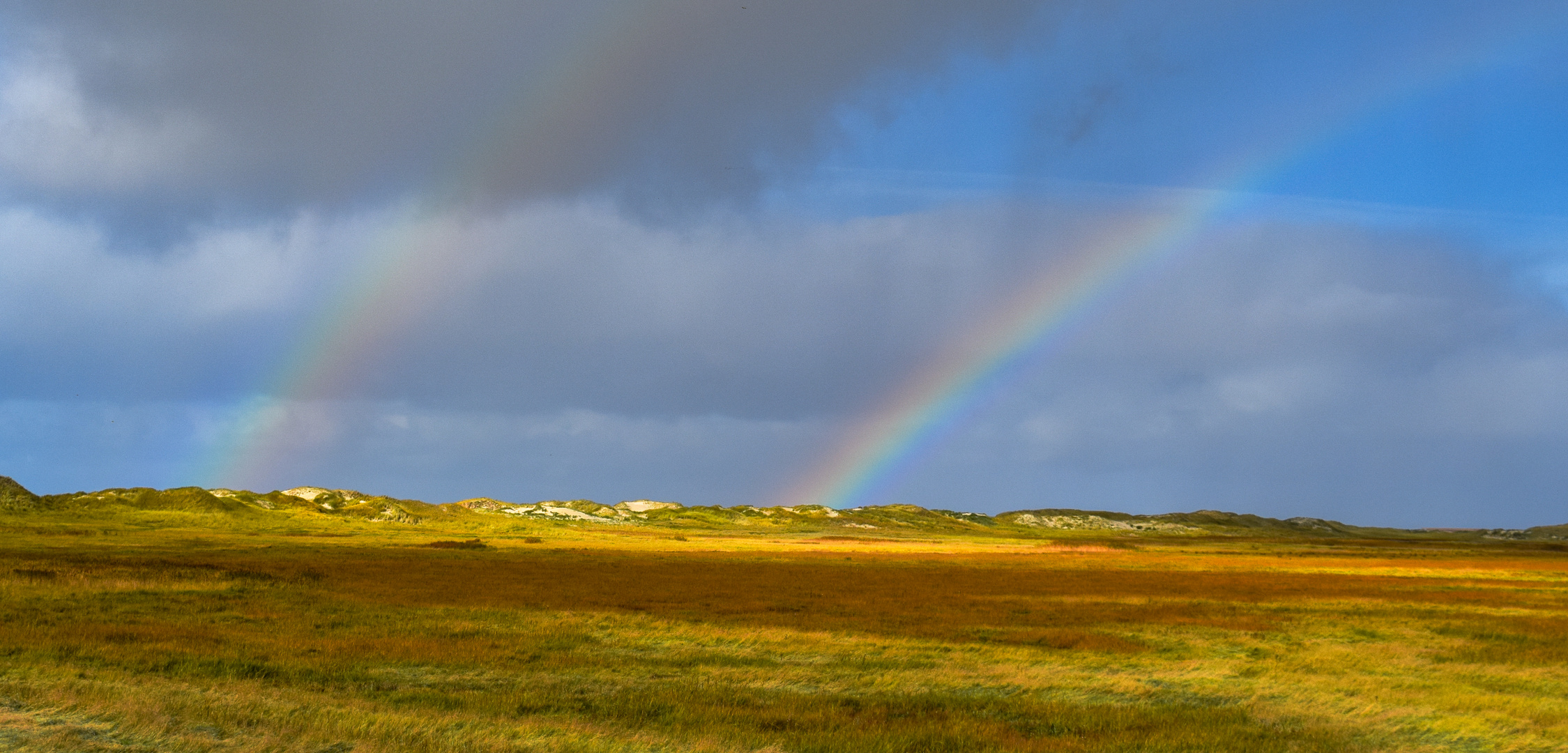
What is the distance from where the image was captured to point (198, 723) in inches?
572

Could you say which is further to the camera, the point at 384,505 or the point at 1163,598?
the point at 384,505

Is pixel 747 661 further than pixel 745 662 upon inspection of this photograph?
Yes

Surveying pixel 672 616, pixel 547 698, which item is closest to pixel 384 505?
pixel 672 616

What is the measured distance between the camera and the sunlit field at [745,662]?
50.6ft

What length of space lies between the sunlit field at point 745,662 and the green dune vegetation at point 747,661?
0.12m

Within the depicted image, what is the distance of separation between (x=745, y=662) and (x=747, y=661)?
22 centimetres

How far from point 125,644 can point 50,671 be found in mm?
4130

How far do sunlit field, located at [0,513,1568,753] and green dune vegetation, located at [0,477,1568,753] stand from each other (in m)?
0.12

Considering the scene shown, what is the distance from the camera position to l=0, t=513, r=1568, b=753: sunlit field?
15.4m

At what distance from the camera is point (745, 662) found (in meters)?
23.7

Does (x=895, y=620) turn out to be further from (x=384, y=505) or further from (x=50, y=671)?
(x=384, y=505)

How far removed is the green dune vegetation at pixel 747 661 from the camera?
607 inches

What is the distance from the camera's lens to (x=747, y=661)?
78.4 ft

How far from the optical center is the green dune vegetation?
607 inches
